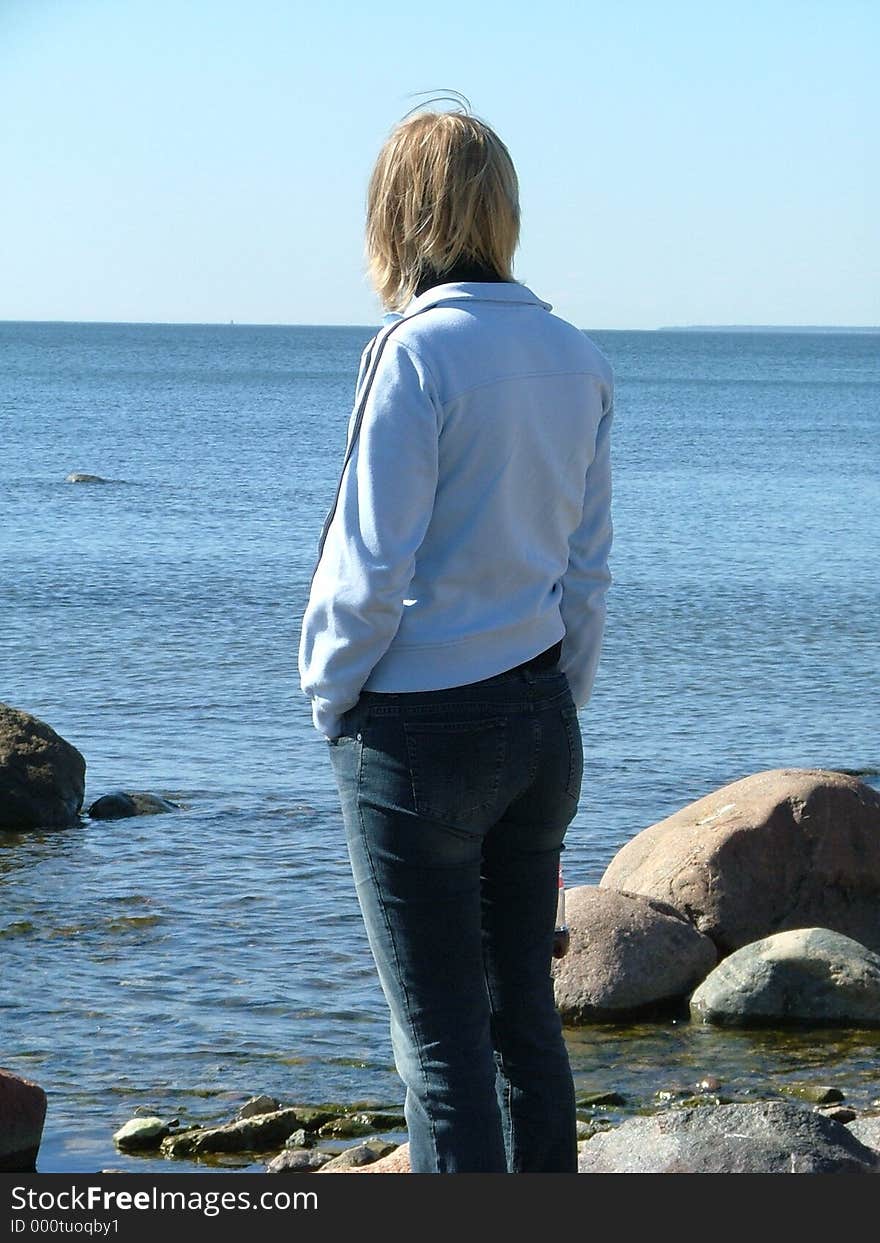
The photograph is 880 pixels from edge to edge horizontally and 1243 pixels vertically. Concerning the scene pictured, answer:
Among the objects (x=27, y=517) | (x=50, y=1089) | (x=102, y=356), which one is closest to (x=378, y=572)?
(x=50, y=1089)

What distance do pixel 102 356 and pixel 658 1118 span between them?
143394 millimetres

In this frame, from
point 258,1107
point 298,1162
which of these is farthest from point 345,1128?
point 298,1162

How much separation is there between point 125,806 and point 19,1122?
5.35 m

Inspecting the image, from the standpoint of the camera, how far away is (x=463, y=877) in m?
3.07

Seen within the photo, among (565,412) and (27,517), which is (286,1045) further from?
(27,517)

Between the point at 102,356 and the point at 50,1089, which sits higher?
the point at 102,356

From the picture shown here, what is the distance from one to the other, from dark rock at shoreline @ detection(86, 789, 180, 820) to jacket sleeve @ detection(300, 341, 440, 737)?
26.7 ft

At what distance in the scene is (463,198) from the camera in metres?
3.07

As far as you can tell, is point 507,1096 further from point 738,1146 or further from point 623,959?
point 623,959

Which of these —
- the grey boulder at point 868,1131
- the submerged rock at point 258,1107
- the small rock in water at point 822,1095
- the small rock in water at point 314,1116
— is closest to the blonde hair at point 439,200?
the grey boulder at point 868,1131

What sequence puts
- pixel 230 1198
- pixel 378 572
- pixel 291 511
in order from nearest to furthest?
pixel 378 572
pixel 230 1198
pixel 291 511

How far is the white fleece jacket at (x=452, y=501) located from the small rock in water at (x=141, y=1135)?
3.34 metres

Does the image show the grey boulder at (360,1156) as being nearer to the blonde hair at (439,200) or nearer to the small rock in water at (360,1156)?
the small rock in water at (360,1156)

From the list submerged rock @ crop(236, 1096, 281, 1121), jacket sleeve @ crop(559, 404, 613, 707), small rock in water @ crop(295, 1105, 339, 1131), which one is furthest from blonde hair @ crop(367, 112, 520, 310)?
submerged rock @ crop(236, 1096, 281, 1121)
